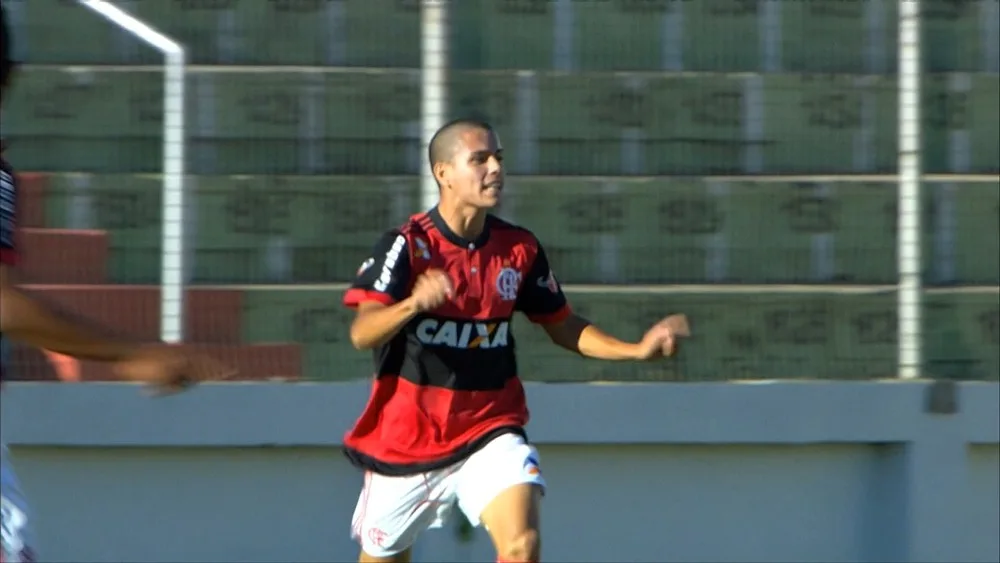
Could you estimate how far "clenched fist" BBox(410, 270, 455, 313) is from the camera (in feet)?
15.5

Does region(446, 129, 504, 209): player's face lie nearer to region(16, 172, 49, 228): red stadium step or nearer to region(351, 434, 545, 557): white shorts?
region(351, 434, 545, 557): white shorts

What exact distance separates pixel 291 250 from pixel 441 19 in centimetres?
110

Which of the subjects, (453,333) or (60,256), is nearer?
(453,333)

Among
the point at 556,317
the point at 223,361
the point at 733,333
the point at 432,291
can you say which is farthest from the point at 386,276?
the point at 733,333

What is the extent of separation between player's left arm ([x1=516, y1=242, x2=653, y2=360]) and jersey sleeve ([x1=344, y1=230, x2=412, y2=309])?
1.49ft

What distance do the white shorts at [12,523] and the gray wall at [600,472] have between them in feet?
9.48

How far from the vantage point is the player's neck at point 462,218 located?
5.45 metres

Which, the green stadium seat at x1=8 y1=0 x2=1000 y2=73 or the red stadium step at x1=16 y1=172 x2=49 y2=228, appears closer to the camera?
the red stadium step at x1=16 y1=172 x2=49 y2=228

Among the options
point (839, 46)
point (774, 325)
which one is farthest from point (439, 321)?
point (839, 46)

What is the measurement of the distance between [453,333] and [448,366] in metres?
0.11

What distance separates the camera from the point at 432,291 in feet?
15.5

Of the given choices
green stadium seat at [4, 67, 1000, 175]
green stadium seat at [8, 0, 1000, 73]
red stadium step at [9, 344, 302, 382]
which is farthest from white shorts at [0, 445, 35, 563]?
green stadium seat at [8, 0, 1000, 73]

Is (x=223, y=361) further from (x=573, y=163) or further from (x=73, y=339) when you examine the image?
(x=73, y=339)

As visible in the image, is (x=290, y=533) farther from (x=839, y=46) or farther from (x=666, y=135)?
(x=839, y=46)
